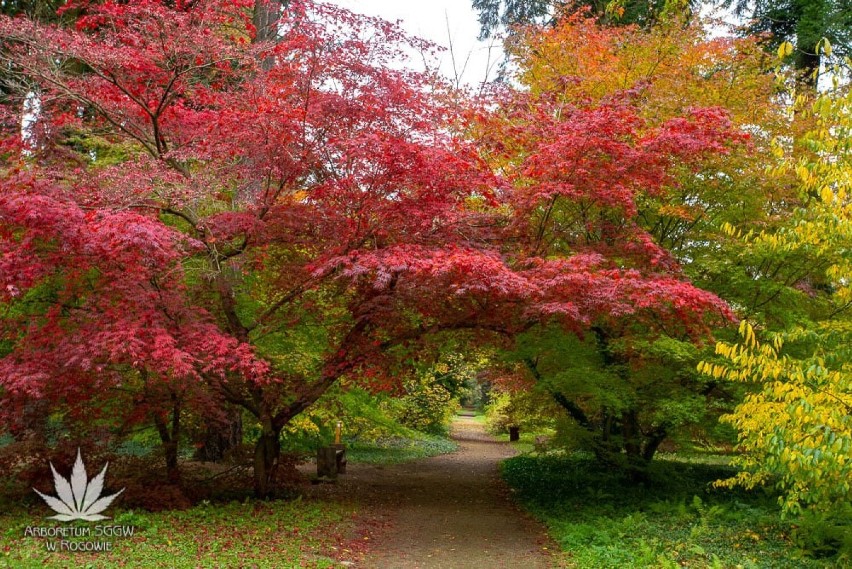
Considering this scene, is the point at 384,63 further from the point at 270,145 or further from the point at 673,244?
the point at 673,244

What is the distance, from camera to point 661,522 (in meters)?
8.75

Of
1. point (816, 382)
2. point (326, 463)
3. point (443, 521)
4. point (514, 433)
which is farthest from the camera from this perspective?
point (514, 433)

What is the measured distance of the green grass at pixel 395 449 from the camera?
18594mm

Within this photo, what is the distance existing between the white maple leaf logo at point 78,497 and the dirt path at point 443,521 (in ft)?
10.9

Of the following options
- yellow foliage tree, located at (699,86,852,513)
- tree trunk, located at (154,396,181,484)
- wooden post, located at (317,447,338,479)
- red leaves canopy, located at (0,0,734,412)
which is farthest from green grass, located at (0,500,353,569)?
yellow foliage tree, located at (699,86,852,513)

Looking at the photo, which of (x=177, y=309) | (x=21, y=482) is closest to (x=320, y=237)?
(x=177, y=309)

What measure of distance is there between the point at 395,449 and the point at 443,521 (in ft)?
38.1

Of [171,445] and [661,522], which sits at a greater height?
[171,445]

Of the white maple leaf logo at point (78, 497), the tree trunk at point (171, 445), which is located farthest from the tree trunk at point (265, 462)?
the white maple leaf logo at point (78, 497)

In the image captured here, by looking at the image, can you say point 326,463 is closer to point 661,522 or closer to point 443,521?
point 443,521

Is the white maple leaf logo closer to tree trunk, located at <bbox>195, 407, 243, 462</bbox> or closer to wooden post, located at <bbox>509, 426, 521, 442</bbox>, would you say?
tree trunk, located at <bbox>195, 407, 243, 462</bbox>

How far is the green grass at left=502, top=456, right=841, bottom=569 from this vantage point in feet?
23.0

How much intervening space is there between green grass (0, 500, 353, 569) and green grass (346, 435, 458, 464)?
896 centimetres

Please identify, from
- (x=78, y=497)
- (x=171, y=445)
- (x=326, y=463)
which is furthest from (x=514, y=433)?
(x=78, y=497)
